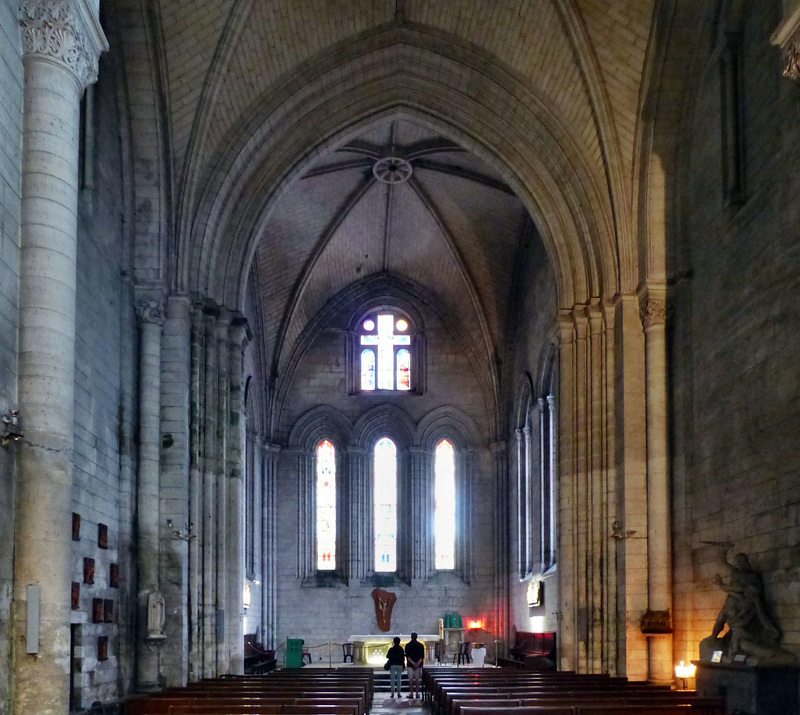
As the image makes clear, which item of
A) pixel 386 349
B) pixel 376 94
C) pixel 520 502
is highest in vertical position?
pixel 376 94

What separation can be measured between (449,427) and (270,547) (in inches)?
274

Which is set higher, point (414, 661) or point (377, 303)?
point (377, 303)

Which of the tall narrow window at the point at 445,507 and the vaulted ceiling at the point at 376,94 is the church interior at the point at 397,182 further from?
the tall narrow window at the point at 445,507

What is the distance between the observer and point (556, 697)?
1422 cm

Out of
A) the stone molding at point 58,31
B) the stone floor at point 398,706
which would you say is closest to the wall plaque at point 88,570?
the stone floor at point 398,706

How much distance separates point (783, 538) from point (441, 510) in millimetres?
21647

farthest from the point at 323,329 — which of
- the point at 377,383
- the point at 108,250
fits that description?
the point at 108,250

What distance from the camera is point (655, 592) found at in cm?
1862

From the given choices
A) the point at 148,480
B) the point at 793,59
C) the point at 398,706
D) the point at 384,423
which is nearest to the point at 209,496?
the point at 148,480

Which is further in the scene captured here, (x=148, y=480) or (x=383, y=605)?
(x=383, y=605)

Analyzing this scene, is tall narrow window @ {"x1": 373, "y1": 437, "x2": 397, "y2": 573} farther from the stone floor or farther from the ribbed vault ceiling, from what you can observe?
the stone floor

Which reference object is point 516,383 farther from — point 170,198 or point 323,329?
point 170,198

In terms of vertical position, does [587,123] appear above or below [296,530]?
above

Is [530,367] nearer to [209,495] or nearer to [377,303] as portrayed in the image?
[377,303]
